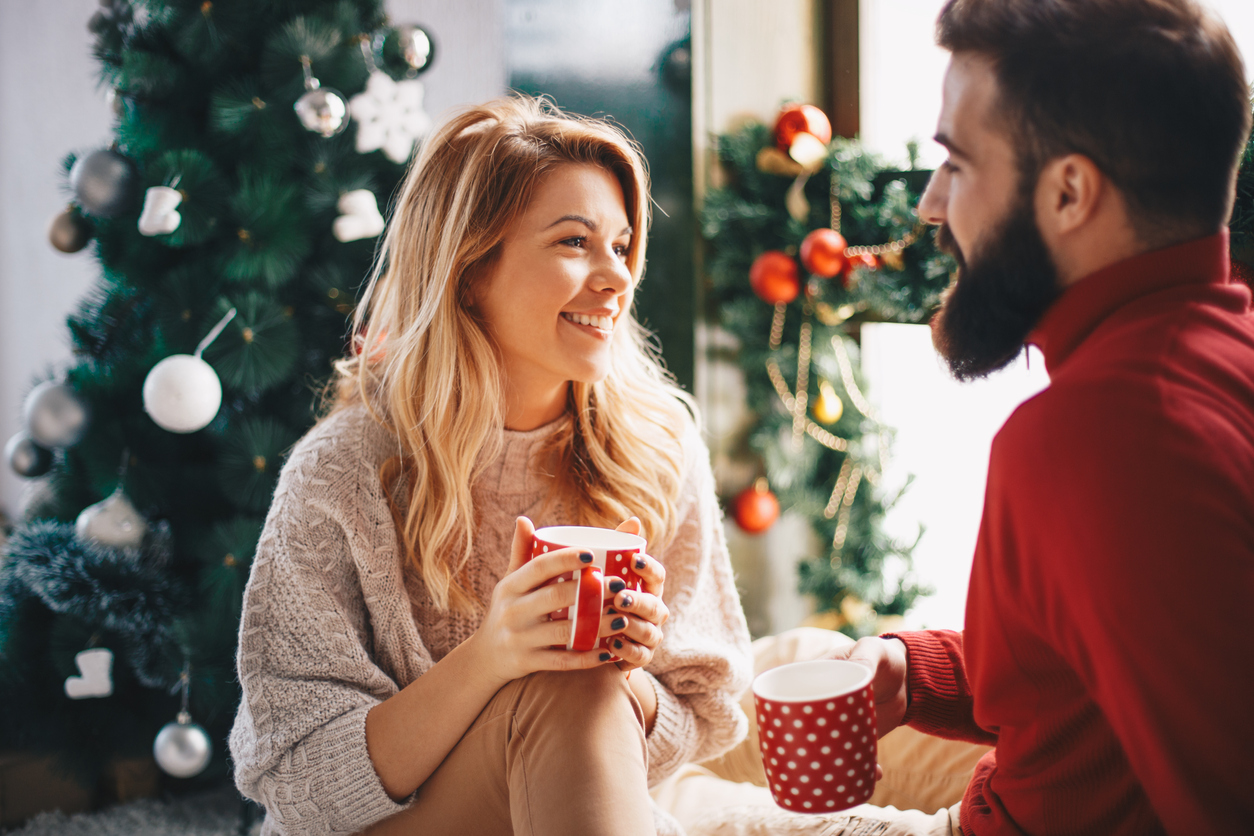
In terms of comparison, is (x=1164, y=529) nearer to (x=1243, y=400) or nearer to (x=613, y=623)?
Result: (x=1243, y=400)

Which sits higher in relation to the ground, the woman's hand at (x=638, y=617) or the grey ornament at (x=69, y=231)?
the grey ornament at (x=69, y=231)

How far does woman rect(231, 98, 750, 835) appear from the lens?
1.04 m

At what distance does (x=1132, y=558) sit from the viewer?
0.62 metres

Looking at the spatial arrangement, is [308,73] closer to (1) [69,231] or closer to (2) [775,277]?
(1) [69,231]

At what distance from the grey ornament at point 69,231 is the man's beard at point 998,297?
191 centimetres

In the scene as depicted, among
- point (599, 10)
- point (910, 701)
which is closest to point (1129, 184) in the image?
point (910, 701)

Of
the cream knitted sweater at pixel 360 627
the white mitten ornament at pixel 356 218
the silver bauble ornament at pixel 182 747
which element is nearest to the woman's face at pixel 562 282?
the cream knitted sweater at pixel 360 627

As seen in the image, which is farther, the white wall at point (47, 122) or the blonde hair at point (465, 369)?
the white wall at point (47, 122)

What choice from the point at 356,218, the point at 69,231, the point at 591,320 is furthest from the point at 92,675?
the point at 591,320

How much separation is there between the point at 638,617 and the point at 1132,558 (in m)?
0.53

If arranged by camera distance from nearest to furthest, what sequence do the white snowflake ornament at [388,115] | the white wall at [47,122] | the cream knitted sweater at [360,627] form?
1. the cream knitted sweater at [360,627]
2. the white snowflake ornament at [388,115]
3. the white wall at [47,122]

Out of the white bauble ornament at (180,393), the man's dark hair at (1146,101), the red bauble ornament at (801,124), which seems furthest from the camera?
the red bauble ornament at (801,124)

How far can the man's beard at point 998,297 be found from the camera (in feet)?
2.58

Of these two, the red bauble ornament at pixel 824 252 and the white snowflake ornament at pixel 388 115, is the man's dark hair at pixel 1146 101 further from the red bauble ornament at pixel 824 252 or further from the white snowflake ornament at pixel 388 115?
the white snowflake ornament at pixel 388 115
